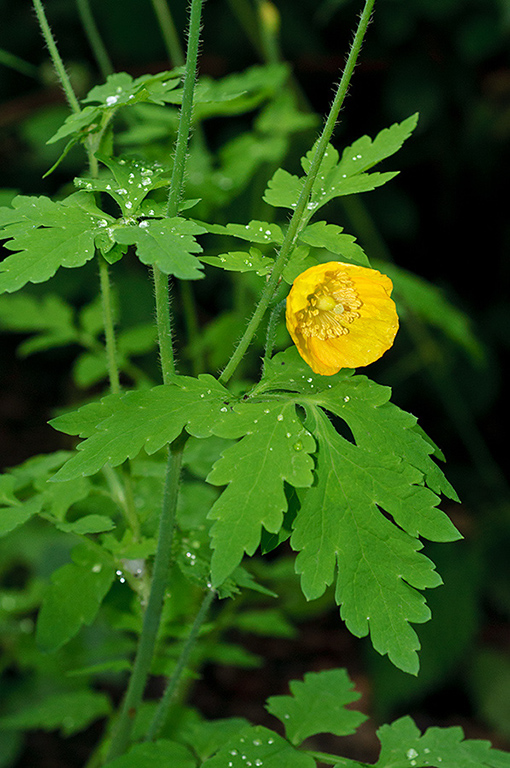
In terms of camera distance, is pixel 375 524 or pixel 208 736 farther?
pixel 208 736

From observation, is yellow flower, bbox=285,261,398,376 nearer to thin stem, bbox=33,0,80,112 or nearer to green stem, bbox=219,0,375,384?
green stem, bbox=219,0,375,384

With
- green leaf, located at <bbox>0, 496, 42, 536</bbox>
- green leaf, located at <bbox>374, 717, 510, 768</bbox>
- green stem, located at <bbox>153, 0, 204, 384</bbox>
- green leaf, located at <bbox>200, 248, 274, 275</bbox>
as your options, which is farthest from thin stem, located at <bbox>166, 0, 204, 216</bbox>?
green leaf, located at <bbox>374, 717, 510, 768</bbox>

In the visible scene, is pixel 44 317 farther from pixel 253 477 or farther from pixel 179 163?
pixel 253 477

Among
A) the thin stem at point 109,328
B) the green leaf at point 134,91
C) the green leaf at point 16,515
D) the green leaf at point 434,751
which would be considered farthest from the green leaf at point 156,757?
the green leaf at point 134,91

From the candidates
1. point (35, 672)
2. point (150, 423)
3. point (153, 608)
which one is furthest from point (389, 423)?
point (35, 672)

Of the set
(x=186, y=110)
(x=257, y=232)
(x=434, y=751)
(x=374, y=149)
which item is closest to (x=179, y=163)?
(x=186, y=110)

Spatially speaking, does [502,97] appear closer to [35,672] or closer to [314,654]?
[314,654]
